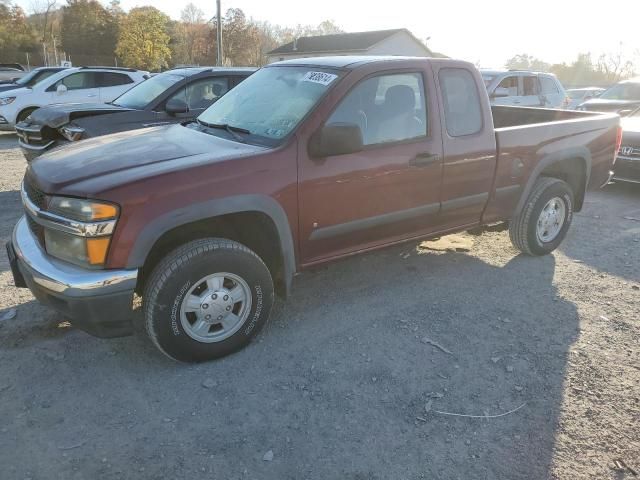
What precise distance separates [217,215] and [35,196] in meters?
1.17

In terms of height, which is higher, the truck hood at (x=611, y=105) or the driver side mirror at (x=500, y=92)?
→ the driver side mirror at (x=500, y=92)

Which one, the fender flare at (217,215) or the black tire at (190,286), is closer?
the fender flare at (217,215)

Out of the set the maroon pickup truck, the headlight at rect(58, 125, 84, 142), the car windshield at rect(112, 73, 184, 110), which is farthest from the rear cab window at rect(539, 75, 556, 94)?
the headlight at rect(58, 125, 84, 142)

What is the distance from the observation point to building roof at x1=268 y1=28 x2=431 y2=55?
44000 mm

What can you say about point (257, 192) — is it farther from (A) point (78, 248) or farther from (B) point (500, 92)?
(B) point (500, 92)

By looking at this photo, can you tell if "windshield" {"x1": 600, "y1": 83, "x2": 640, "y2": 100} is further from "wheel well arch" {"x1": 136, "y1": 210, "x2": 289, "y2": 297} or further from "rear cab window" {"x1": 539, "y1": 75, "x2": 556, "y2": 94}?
"wheel well arch" {"x1": 136, "y1": 210, "x2": 289, "y2": 297}

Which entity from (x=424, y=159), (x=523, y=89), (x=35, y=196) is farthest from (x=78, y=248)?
(x=523, y=89)

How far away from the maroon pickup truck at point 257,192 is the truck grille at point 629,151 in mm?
3831

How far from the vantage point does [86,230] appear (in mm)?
2824

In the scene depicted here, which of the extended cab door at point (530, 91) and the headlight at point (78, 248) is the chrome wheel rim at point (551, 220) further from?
the extended cab door at point (530, 91)

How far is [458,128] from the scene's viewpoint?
4.22 meters

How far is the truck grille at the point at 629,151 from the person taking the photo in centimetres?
769

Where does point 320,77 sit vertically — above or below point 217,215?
above

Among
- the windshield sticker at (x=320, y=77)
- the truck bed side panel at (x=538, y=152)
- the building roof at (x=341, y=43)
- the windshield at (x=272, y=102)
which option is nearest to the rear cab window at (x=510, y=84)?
the truck bed side panel at (x=538, y=152)
